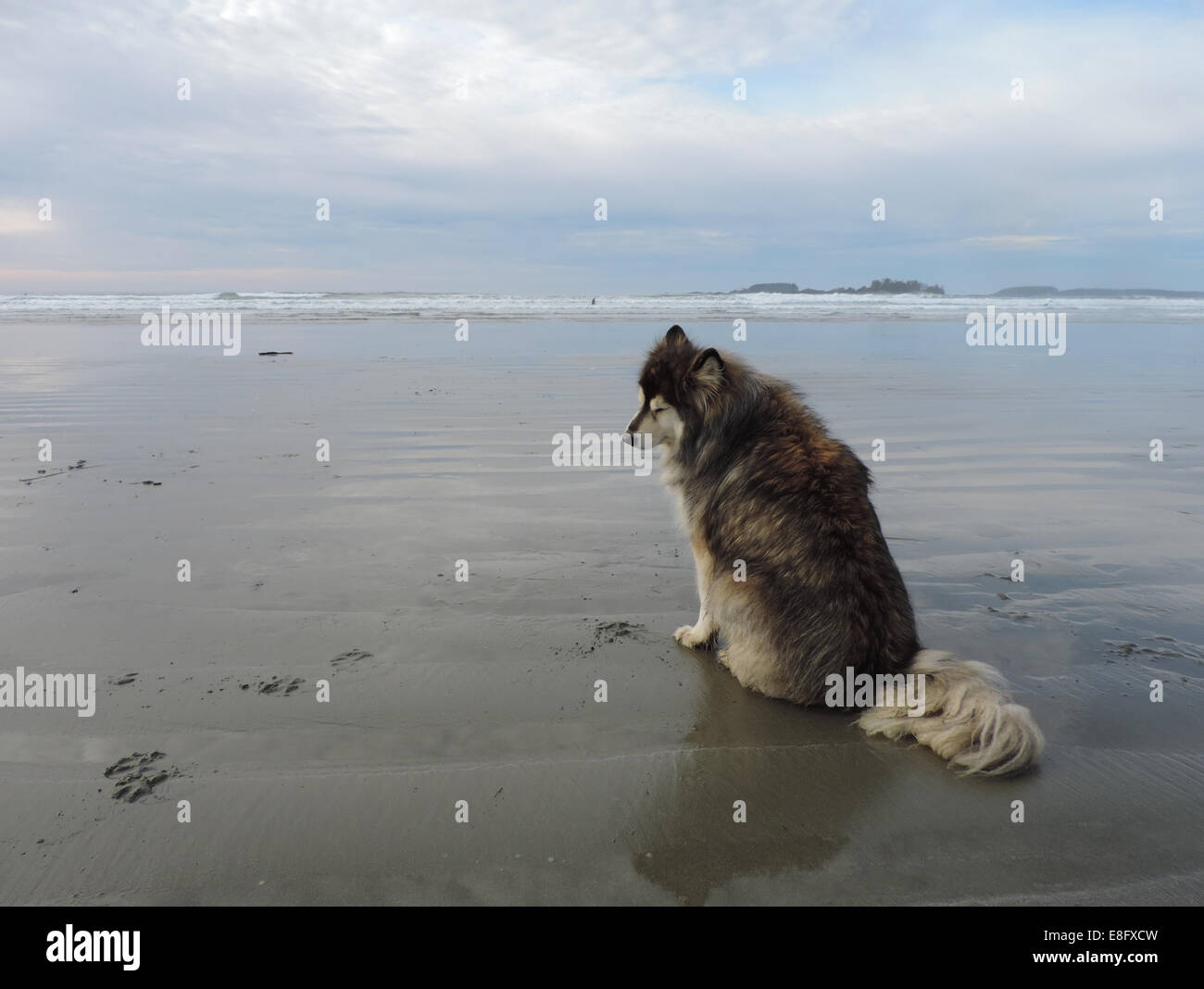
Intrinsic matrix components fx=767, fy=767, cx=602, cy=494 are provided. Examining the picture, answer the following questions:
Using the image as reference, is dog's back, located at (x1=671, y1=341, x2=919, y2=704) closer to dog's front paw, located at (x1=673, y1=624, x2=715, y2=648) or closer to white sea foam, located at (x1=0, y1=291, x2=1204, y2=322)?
dog's front paw, located at (x1=673, y1=624, x2=715, y2=648)

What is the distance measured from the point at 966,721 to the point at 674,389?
214 cm

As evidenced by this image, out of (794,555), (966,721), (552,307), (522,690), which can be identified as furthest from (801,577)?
(552,307)

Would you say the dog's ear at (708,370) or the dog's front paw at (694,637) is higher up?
the dog's ear at (708,370)

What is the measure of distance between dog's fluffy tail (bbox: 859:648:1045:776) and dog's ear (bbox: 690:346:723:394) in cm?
167

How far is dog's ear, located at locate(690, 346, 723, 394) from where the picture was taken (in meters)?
4.00

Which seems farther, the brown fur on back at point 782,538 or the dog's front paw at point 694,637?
the dog's front paw at point 694,637

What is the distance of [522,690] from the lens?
12.0 feet

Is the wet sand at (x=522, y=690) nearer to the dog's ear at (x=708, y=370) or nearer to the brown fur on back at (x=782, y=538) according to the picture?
the brown fur on back at (x=782, y=538)

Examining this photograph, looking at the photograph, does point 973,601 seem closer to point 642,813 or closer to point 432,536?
point 642,813

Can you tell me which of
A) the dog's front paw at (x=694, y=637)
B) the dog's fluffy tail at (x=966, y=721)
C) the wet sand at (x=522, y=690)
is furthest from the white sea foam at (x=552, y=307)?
the dog's fluffy tail at (x=966, y=721)

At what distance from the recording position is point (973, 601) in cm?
466

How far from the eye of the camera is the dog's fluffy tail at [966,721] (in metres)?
3.04

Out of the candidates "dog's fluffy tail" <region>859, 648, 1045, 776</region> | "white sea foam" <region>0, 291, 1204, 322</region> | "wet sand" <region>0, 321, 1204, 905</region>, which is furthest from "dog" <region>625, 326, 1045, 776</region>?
"white sea foam" <region>0, 291, 1204, 322</region>

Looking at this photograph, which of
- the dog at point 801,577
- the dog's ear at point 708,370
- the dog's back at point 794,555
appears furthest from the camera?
the dog's ear at point 708,370
